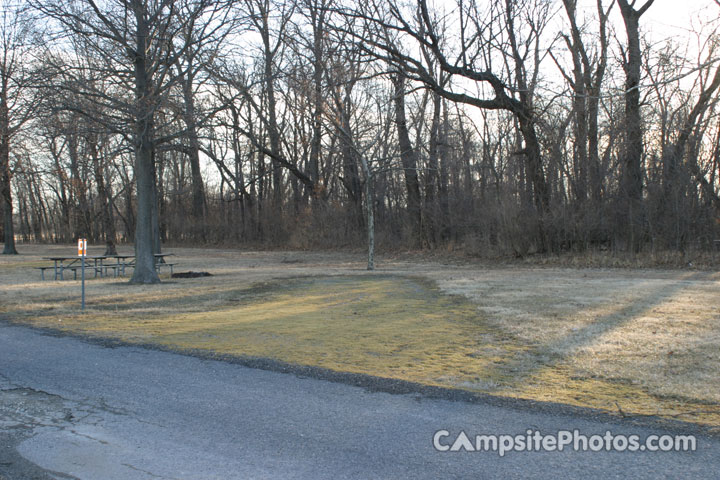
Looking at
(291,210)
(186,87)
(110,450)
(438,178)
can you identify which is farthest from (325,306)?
(291,210)

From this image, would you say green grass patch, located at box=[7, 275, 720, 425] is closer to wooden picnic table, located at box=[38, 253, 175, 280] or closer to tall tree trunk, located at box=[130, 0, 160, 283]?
tall tree trunk, located at box=[130, 0, 160, 283]

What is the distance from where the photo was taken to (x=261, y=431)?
4641 millimetres

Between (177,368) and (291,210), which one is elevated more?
(291,210)

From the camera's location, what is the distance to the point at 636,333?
8.30 m

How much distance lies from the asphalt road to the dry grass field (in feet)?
2.52

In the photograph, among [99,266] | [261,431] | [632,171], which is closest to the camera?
[261,431]

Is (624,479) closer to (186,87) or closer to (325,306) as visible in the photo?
(325,306)

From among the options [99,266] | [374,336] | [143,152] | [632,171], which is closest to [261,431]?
[374,336]

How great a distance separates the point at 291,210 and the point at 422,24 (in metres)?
24.2

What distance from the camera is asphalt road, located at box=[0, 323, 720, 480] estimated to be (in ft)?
12.8

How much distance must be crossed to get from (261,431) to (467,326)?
5.35m

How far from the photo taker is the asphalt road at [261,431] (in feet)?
12.8

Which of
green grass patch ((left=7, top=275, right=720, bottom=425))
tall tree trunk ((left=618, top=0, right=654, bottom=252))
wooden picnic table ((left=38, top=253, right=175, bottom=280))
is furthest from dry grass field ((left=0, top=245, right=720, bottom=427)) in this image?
tall tree trunk ((left=618, top=0, right=654, bottom=252))

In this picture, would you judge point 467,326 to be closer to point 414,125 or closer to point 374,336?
point 374,336
